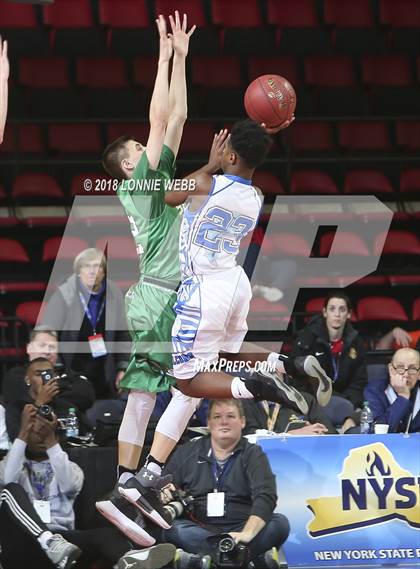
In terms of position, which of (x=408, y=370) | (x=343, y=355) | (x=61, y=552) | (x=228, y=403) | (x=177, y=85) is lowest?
(x=61, y=552)

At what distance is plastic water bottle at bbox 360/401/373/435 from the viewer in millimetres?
8062

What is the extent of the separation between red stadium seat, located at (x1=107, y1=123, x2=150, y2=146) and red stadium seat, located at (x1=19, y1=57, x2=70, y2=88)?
2.97 ft

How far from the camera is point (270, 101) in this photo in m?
6.07

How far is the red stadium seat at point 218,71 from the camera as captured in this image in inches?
501

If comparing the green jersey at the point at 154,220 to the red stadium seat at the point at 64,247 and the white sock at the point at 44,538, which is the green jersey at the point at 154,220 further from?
the red stadium seat at the point at 64,247

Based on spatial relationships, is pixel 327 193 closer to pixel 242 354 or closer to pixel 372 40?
pixel 372 40

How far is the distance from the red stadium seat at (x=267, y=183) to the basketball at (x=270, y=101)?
16.7ft

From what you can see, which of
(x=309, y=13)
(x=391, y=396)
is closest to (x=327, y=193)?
(x=309, y=13)

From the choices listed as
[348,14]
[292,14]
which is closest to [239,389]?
[292,14]

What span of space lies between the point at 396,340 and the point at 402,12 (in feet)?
16.2

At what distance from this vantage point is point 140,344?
6.39 meters

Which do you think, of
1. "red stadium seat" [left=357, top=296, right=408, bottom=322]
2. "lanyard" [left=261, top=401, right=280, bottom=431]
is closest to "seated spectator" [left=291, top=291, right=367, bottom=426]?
"lanyard" [left=261, top=401, right=280, bottom=431]

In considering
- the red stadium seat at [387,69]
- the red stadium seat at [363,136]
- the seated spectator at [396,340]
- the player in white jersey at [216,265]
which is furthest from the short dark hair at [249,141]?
the red stadium seat at [387,69]

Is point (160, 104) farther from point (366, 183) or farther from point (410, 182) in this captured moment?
point (410, 182)
